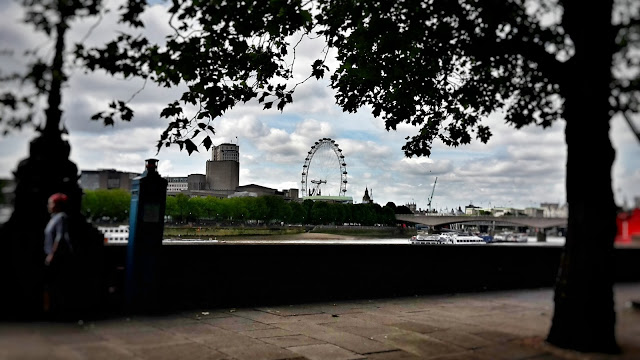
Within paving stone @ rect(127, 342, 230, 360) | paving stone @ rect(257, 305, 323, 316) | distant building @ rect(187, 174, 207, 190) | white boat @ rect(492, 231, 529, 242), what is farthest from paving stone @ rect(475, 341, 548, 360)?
white boat @ rect(492, 231, 529, 242)

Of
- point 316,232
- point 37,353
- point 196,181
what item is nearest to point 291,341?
point 37,353

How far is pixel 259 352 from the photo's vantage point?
5.85m

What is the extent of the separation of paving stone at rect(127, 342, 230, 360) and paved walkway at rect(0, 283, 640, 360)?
0.4 inches

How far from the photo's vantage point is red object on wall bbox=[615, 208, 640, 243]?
6.40 m

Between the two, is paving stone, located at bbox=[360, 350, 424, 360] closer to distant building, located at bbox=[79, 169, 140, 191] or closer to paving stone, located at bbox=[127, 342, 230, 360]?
paving stone, located at bbox=[127, 342, 230, 360]

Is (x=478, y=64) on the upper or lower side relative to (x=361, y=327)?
upper

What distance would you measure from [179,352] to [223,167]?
7.09 m

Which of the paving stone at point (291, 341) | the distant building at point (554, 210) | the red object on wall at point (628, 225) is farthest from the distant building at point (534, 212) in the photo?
the paving stone at point (291, 341)

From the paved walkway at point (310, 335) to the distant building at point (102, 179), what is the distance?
185 centimetres

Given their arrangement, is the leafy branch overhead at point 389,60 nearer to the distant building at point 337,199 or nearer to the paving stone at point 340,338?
the paving stone at point 340,338

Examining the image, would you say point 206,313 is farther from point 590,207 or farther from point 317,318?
point 590,207

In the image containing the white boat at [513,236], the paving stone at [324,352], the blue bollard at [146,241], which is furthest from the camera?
the white boat at [513,236]

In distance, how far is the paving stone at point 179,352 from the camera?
539cm

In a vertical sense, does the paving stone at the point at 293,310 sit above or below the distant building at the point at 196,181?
below
